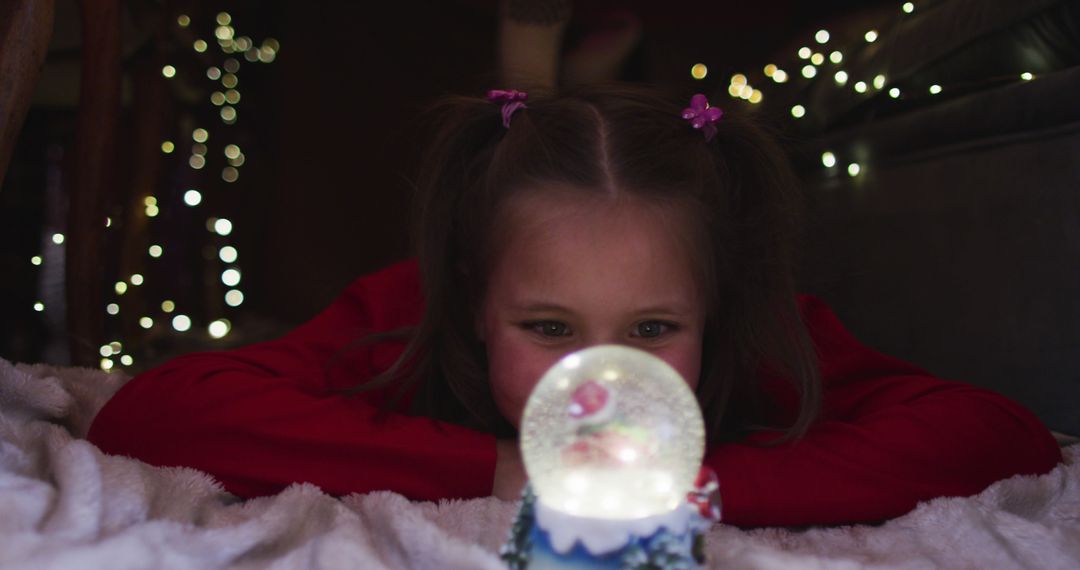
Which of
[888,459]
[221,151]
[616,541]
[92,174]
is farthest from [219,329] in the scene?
[616,541]

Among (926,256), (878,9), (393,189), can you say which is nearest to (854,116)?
(926,256)

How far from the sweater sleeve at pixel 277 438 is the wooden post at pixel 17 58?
9.9 inches

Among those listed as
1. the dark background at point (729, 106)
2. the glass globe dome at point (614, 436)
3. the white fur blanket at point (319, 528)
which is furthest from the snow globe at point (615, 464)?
the dark background at point (729, 106)

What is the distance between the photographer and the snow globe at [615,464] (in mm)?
487

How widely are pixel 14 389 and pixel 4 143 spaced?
24 cm

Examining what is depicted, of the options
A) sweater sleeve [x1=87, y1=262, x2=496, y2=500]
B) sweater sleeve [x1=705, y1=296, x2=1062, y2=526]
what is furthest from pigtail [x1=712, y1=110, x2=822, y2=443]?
sweater sleeve [x1=87, y1=262, x2=496, y2=500]

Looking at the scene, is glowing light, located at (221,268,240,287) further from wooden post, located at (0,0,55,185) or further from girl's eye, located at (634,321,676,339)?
girl's eye, located at (634,321,676,339)

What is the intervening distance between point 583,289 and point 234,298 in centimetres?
209

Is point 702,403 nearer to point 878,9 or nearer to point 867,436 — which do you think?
point 867,436

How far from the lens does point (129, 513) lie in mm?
733

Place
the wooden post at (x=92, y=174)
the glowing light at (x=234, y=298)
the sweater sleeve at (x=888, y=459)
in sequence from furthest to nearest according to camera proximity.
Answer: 1. the glowing light at (x=234, y=298)
2. the wooden post at (x=92, y=174)
3. the sweater sleeve at (x=888, y=459)

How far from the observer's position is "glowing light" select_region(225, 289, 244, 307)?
8.98 feet

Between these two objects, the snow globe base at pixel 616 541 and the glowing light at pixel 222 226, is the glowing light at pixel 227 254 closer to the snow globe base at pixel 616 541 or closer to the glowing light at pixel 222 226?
the glowing light at pixel 222 226

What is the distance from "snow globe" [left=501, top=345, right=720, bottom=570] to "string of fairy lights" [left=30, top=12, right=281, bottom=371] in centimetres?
195
